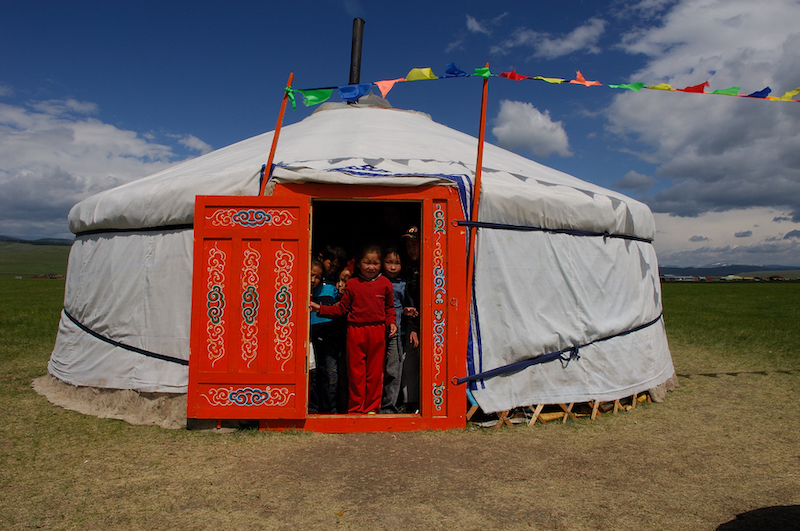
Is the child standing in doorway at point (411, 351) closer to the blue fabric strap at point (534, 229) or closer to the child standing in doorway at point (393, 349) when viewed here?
the child standing in doorway at point (393, 349)

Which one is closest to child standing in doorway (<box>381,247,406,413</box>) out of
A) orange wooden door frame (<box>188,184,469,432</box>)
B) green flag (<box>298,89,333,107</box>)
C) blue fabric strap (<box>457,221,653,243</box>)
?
orange wooden door frame (<box>188,184,469,432</box>)

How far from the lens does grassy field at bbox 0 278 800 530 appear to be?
2033 millimetres

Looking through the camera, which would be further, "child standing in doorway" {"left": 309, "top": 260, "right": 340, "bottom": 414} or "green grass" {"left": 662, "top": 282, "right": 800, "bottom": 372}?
"green grass" {"left": 662, "top": 282, "right": 800, "bottom": 372}

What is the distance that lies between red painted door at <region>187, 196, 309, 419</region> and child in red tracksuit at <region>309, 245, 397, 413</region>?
0.31m

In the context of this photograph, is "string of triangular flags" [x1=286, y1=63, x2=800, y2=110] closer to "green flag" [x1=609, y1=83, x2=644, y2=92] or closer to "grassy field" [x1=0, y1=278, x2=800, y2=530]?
"green flag" [x1=609, y1=83, x2=644, y2=92]

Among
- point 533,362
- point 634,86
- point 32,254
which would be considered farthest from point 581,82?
point 32,254

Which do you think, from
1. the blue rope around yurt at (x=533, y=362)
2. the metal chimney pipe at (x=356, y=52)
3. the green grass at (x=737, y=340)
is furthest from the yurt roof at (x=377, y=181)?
the green grass at (x=737, y=340)

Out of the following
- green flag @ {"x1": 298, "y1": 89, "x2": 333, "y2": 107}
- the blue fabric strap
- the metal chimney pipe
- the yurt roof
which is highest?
the metal chimney pipe

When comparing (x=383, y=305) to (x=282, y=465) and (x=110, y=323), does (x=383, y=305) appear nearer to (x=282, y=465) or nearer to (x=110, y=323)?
(x=282, y=465)

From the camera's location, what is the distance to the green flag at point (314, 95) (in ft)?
10.4

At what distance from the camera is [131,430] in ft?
10.0

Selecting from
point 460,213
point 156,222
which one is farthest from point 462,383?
point 156,222

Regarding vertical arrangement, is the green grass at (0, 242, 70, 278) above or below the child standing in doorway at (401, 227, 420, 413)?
below

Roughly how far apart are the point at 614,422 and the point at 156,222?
3420 millimetres
